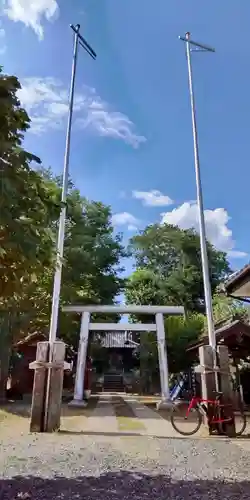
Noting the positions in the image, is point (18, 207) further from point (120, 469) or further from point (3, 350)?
point (3, 350)

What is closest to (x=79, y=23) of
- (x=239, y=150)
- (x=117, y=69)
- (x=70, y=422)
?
(x=117, y=69)

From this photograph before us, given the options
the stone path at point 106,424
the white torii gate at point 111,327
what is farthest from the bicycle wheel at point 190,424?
the white torii gate at point 111,327

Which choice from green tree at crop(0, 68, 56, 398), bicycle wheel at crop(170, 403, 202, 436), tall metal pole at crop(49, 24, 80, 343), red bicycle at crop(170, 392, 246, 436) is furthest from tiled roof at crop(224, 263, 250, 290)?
green tree at crop(0, 68, 56, 398)

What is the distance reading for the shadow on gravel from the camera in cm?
338

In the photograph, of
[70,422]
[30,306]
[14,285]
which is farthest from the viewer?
[30,306]

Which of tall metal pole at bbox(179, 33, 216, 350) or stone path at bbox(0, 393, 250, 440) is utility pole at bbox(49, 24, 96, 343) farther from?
tall metal pole at bbox(179, 33, 216, 350)

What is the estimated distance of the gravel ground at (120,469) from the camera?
3500mm

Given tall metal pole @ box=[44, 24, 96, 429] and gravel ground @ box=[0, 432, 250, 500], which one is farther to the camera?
tall metal pole @ box=[44, 24, 96, 429]

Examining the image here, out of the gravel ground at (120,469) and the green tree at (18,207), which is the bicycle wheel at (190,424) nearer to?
the gravel ground at (120,469)

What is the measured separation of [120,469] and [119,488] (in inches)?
29.5

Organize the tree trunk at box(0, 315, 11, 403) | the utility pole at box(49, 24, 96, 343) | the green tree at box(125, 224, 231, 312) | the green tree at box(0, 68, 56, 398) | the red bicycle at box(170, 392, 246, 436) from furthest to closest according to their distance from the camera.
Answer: the green tree at box(125, 224, 231, 312) < the tree trunk at box(0, 315, 11, 403) < the utility pole at box(49, 24, 96, 343) < the red bicycle at box(170, 392, 246, 436) < the green tree at box(0, 68, 56, 398)

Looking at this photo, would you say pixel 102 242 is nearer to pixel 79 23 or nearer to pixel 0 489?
pixel 79 23

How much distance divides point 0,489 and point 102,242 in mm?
17292

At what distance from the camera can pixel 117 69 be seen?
436 inches
